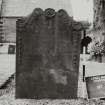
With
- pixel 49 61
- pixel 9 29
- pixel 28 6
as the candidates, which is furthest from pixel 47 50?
pixel 28 6

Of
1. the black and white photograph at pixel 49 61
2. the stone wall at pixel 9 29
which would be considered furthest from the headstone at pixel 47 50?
the stone wall at pixel 9 29

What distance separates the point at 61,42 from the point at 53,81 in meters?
0.95

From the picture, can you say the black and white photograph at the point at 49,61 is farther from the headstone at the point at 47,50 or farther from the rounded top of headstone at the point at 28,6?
the rounded top of headstone at the point at 28,6

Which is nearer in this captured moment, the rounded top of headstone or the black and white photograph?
the black and white photograph

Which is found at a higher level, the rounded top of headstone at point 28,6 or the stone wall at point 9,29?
the rounded top of headstone at point 28,6

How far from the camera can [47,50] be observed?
720 cm

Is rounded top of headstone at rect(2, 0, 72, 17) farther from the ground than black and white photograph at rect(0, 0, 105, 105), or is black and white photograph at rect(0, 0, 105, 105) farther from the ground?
rounded top of headstone at rect(2, 0, 72, 17)

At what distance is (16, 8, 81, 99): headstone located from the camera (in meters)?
7.16

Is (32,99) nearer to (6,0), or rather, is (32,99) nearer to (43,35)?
(43,35)

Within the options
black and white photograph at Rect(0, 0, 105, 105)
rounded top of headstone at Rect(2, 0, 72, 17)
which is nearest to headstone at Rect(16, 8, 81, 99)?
black and white photograph at Rect(0, 0, 105, 105)

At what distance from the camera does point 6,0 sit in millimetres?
40344

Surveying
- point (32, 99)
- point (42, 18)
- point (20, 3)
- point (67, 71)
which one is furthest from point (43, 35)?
point (20, 3)

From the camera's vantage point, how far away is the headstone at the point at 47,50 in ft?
23.5

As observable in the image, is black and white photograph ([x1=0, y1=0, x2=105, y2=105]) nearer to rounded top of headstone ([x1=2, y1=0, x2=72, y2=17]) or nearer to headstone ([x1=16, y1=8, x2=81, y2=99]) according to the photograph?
headstone ([x1=16, y1=8, x2=81, y2=99])
